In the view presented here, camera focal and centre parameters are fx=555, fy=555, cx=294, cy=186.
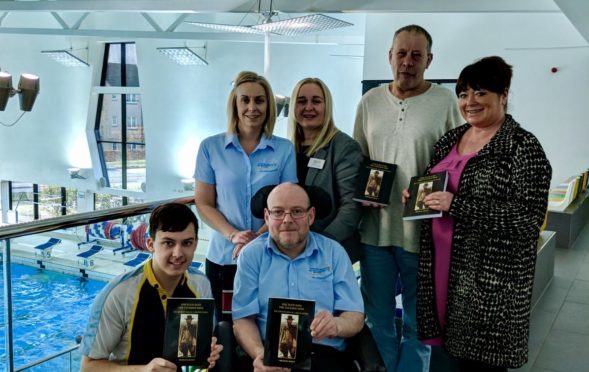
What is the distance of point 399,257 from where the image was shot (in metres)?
2.56

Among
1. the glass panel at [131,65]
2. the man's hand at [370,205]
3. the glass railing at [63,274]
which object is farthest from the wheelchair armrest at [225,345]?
the glass panel at [131,65]

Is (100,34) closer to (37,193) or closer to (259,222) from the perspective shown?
(37,193)

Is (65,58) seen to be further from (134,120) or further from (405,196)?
(405,196)

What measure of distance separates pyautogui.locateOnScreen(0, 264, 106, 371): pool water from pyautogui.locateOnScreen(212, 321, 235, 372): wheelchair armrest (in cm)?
870

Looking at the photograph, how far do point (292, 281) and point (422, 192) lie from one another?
63 centimetres

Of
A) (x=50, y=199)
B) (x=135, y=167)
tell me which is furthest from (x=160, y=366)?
(x=50, y=199)

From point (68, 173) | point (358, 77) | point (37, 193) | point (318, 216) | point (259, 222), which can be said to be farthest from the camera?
point (37, 193)

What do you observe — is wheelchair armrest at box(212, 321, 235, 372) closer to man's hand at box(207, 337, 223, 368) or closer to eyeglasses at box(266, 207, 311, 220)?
man's hand at box(207, 337, 223, 368)

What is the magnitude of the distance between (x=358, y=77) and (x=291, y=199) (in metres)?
10.0

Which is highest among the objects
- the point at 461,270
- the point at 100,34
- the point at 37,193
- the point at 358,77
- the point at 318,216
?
the point at 100,34

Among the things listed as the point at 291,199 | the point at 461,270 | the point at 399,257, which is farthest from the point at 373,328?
the point at 291,199

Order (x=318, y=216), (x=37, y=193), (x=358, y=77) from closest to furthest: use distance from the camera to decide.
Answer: (x=318, y=216)
(x=358, y=77)
(x=37, y=193)

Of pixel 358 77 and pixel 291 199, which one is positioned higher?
pixel 358 77

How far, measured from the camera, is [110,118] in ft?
53.8
